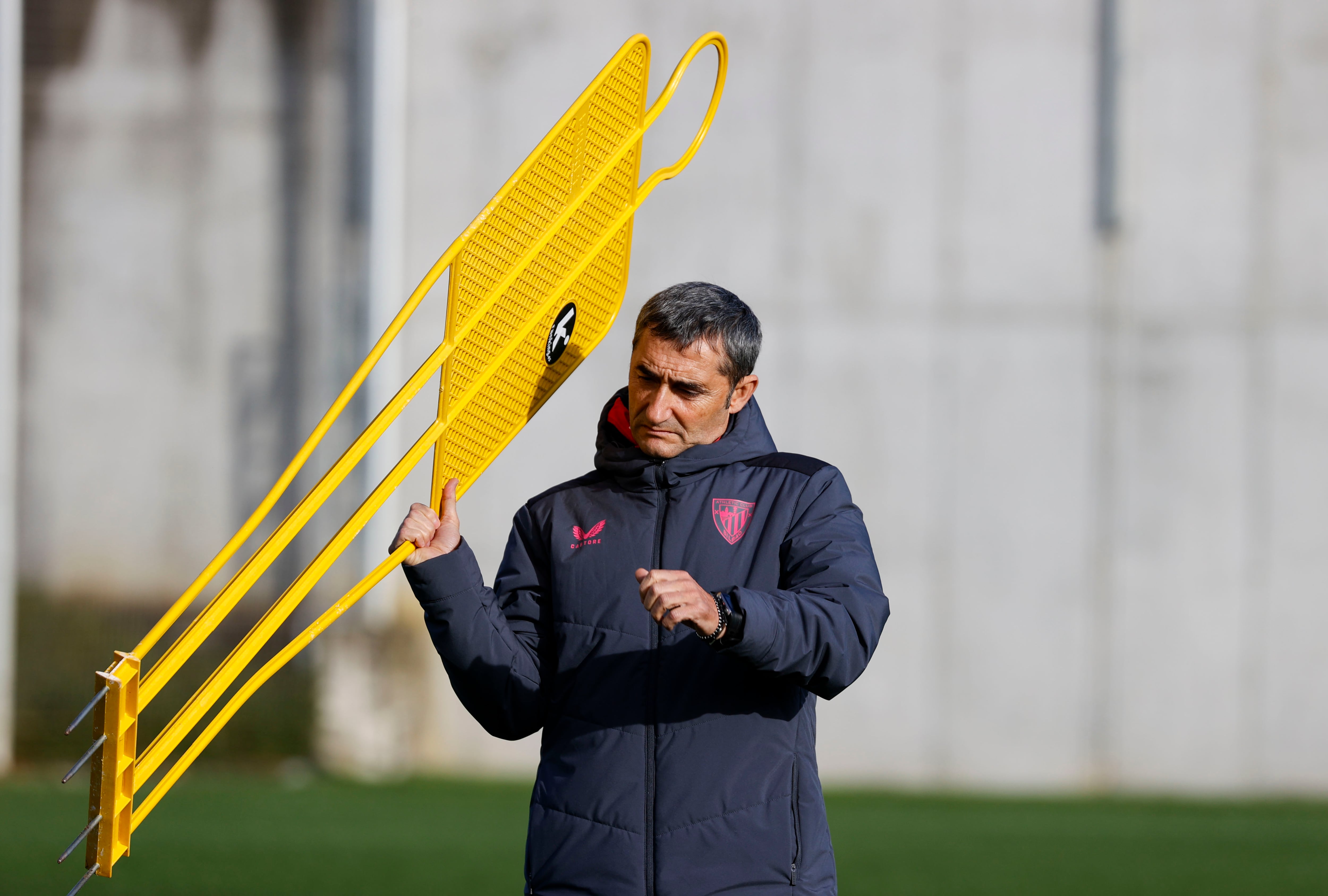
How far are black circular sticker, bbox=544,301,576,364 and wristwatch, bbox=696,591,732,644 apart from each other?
755 millimetres

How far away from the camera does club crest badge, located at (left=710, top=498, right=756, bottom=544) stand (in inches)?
86.3

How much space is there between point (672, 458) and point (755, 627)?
16.6 inches

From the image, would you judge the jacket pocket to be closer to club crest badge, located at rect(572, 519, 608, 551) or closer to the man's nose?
club crest badge, located at rect(572, 519, 608, 551)

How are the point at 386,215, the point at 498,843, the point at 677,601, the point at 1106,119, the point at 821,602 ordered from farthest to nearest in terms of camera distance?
the point at 386,215
the point at 1106,119
the point at 498,843
the point at 821,602
the point at 677,601

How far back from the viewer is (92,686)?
848 centimetres

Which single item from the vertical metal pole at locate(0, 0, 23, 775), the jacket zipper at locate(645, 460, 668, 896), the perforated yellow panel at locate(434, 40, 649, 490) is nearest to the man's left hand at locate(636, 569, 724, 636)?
the jacket zipper at locate(645, 460, 668, 896)

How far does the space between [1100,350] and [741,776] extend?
725 centimetres

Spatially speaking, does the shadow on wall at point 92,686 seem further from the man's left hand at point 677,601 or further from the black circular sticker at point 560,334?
the man's left hand at point 677,601

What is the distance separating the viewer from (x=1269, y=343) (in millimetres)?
8648

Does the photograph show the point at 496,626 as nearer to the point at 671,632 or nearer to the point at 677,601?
the point at 671,632

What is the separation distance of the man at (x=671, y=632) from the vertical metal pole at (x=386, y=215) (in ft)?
21.5

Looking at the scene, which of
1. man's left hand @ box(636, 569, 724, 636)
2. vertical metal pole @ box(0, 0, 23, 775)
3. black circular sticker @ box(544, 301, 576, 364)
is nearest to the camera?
man's left hand @ box(636, 569, 724, 636)

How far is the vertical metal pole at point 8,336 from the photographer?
328 inches

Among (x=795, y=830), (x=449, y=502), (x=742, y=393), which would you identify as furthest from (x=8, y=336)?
(x=795, y=830)
